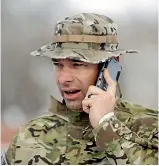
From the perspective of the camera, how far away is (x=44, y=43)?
0.83 meters

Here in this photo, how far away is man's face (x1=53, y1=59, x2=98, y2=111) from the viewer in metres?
0.73

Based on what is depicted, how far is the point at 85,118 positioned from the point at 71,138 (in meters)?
0.05

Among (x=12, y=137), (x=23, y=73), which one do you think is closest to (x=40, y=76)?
(x=23, y=73)

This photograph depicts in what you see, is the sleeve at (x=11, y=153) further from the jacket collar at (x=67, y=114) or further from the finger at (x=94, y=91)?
the finger at (x=94, y=91)

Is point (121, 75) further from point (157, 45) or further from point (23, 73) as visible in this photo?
point (23, 73)

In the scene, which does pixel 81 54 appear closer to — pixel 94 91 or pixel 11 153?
pixel 94 91

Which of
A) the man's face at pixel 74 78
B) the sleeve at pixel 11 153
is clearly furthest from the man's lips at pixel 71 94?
the sleeve at pixel 11 153

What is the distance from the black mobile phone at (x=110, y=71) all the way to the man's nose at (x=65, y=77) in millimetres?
50

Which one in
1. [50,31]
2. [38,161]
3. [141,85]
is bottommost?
[38,161]

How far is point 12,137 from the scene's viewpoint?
819mm

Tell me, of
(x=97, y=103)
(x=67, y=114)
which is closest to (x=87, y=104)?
(x=97, y=103)

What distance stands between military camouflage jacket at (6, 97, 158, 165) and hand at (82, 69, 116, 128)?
0.08 ft

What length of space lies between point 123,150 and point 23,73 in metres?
0.30

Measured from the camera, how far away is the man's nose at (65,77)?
73cm
